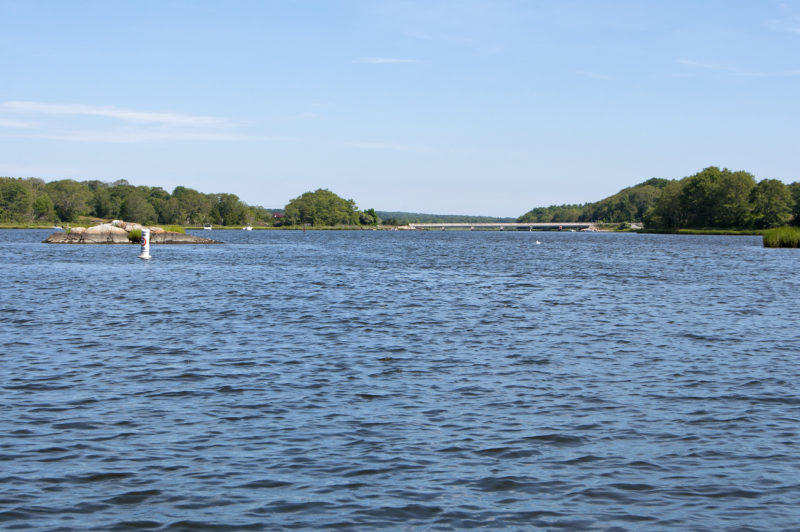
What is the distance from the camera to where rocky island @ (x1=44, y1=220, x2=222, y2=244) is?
12367 centimetres

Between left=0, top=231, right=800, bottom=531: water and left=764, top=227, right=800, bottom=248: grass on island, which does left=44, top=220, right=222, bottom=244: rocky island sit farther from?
left=764, top=227, right=800, bottom=248: grass on island

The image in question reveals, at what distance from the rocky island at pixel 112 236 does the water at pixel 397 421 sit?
9708cm

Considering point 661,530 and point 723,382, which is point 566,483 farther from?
point 723,382

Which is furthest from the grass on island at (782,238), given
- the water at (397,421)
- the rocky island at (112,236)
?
A: the rocky island at (112,236)

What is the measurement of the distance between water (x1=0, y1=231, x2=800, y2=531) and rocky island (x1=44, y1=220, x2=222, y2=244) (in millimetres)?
97081

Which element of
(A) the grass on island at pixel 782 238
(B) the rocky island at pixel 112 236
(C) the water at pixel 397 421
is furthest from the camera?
(B) the rocky island at pixel 112 236

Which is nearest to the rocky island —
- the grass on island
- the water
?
the water

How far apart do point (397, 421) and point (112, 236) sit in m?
120

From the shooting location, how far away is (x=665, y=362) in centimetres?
2116

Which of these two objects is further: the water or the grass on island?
the grass on island

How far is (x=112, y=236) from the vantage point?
123812mm

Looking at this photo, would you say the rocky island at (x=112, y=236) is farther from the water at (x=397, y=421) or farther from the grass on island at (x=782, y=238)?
the grass on island at (x=782, y=238)

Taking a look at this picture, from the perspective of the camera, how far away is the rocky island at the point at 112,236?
406ft

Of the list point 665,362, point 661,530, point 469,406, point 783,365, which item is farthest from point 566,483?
point 783,365
